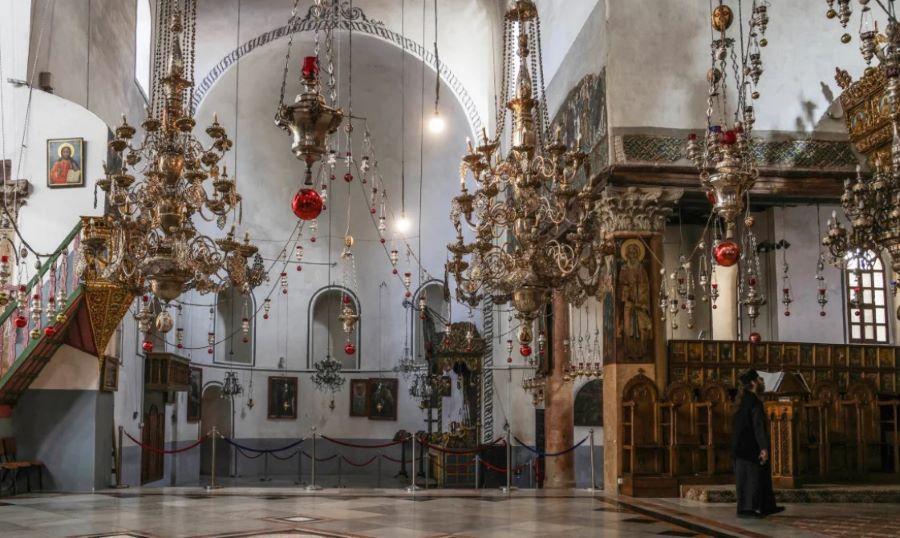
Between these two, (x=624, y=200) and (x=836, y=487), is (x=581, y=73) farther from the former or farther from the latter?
(x=836, y=487)

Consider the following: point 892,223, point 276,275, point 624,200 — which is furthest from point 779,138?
point 276,275

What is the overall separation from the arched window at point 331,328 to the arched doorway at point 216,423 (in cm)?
274

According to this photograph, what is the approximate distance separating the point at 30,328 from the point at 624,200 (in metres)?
8.18

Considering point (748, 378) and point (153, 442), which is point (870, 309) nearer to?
point (748, 378)

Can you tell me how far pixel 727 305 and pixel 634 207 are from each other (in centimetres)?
513

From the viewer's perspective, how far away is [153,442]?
17859 millimetres

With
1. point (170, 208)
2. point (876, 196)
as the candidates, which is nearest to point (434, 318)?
point (170, 208)

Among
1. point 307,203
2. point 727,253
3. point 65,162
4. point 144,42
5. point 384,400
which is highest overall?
point 144,42

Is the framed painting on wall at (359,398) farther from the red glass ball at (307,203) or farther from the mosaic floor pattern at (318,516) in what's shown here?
the red glass ball at (307,203)

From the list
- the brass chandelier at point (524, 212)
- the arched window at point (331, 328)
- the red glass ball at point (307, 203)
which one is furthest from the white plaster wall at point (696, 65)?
the arched window at point (331, 328)

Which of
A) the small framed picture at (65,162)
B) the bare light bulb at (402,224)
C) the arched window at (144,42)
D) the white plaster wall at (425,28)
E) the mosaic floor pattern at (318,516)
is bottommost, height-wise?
the mosaic floor pattern at (318,516)

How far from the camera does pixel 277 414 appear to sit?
2500 centimetres

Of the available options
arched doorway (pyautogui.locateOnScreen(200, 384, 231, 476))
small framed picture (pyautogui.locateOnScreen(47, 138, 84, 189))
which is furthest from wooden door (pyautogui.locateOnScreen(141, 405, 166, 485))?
small framed picture (pyautogui.locateOnScreen(47, 138, 84, 189))

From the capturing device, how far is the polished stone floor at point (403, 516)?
8.39 meters
